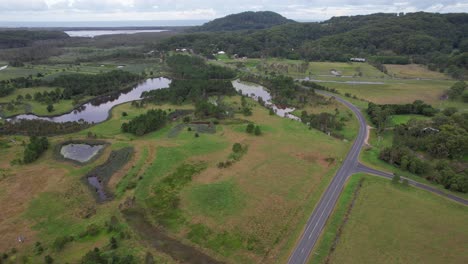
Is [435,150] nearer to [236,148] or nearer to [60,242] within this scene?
[236,148]

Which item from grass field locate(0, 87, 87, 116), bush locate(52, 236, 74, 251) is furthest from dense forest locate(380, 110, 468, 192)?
grass field locate(0, 87, 87, 116)

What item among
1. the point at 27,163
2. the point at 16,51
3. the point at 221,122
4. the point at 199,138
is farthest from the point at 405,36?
the point at 16,51

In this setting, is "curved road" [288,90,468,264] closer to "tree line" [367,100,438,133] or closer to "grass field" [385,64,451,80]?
"tree line" [367,100,438,133]

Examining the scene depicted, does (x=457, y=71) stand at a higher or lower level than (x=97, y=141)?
higher

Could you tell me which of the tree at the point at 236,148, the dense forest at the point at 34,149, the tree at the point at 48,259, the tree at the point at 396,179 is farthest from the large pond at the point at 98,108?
the tree at the point at 396,179

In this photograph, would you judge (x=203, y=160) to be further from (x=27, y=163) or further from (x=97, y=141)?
(x=27, y=163)

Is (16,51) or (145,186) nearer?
(145,186)
